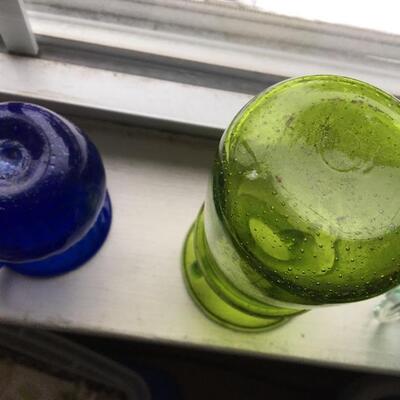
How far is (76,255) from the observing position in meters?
0.43

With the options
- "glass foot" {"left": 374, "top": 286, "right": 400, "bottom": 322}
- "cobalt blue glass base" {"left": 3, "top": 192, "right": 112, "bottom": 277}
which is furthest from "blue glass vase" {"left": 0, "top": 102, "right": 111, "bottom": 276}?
"glass foot" {"left": 374, "top": 286, "right": 400, "bottom": 322}

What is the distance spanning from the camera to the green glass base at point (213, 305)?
17.2 inches

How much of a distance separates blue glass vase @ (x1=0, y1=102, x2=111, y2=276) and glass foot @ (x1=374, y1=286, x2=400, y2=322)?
0.23m

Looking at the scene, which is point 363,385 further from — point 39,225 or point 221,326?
point 39,225

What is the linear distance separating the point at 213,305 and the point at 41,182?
0.55 ft

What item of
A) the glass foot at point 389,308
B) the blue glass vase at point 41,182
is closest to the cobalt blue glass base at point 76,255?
the blue glass vase at point 41,182

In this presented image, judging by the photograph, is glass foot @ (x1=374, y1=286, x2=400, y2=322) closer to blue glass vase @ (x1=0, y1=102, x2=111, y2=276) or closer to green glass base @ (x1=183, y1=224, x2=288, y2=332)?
green glass base @ (x1=183, y1=224, x2=288, y2=332)

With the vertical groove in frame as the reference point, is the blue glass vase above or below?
below

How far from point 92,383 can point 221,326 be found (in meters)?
0.22

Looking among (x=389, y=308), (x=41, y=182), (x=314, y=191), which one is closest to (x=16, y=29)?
(x=41, y=182)

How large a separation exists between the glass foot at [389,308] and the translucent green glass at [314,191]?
0.12 m

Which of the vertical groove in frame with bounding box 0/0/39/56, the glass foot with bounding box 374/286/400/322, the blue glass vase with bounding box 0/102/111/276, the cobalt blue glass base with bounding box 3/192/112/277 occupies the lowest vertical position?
the glass foot with bounding box 374/286/400/322

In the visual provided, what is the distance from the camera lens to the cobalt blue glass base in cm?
42

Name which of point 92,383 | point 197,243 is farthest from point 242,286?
point 92,383
